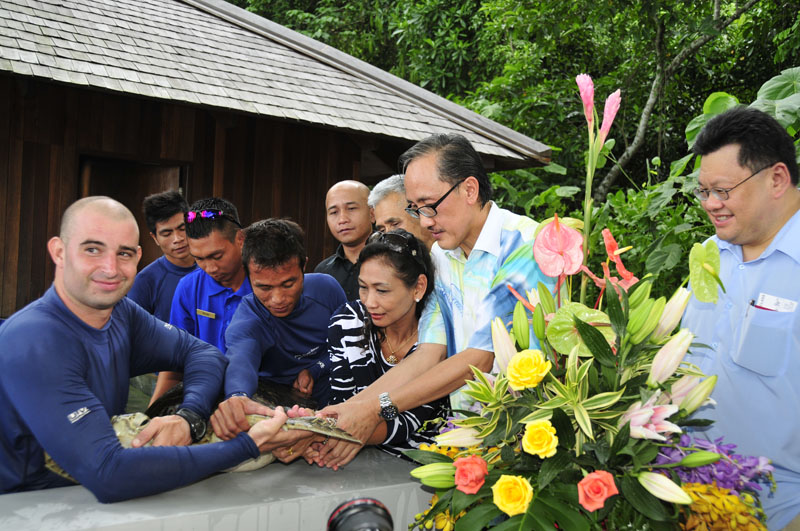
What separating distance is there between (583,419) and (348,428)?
120 cm

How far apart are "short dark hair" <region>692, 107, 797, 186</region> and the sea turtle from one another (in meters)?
1.62

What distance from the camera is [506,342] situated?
5.19 ft

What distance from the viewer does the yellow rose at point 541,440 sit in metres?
1.38

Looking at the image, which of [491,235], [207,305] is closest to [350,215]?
[207,305]

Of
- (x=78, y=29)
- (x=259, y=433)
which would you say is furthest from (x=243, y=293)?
(x=78, y=29)

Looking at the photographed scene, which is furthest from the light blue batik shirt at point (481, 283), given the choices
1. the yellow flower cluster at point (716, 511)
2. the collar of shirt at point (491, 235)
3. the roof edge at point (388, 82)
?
the roof edge at point (388, 82)

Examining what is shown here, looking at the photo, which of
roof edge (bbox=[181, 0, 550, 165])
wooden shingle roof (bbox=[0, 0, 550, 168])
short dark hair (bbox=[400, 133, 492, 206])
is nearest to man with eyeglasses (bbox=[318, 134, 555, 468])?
short dark hair (bbox=[400, 133, 492, 206])

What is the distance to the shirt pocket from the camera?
2.09 meters

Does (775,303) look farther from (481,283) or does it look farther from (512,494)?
(512,494)

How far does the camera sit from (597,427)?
59.7 inches

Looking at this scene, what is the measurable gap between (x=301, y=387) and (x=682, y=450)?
2.08 metres

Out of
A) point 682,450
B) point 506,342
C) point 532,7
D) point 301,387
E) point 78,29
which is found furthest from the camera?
point 532,7

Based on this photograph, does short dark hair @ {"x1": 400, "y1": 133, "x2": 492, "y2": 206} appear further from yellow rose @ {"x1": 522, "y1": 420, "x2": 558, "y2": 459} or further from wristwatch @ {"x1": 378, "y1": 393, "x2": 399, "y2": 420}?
yellow rose @ {"x1": 522, "y1": 420, "x2": 558, "y2": 459}

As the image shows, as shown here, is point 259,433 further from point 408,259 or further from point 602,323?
point 602,323
